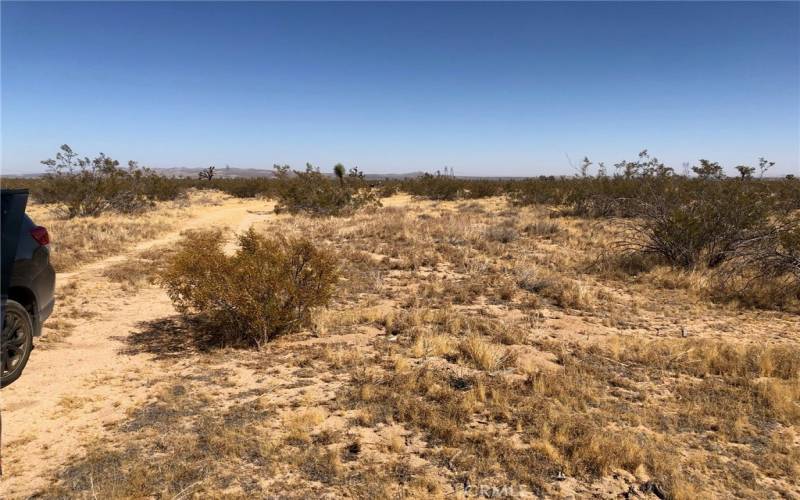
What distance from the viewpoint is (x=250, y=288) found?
19.3ft

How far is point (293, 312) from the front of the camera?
641cm

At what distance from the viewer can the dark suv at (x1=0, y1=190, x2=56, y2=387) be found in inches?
172

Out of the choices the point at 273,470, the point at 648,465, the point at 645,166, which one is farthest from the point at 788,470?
the point at 645,166

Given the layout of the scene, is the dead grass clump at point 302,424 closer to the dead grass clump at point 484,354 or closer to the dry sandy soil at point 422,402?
the dry sandy soil at point 422,402

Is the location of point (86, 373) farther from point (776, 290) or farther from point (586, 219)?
point (586, 219)

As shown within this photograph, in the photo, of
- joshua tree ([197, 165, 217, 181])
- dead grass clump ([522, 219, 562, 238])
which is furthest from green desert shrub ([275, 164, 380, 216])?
joshua tree ([197, 165, 217, 181])

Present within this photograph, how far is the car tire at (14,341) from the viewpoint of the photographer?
4.31 meters

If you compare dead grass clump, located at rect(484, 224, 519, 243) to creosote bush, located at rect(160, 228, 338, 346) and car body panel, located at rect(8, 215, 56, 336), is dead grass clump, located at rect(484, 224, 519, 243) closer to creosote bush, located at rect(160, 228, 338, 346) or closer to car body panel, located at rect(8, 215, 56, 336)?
creosote bush, located at rect(160, 228, 338, 346)

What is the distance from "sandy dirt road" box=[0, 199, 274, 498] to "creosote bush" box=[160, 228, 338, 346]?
1011 millimetres

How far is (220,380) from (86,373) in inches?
58.8

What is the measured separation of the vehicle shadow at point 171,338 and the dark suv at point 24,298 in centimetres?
117

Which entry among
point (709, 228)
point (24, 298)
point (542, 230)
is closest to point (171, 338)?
point (24, 298)

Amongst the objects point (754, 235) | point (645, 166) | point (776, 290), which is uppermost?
point (645, 166)

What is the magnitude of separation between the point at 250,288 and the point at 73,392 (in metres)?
2.09
